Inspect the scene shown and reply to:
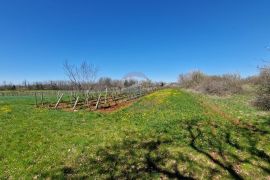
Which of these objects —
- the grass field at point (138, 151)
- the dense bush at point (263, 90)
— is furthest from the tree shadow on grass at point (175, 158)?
the dense bush at point (263, 90)

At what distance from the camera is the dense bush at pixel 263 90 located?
17562 millimetres

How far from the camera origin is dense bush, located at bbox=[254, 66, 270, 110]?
57.6 feet

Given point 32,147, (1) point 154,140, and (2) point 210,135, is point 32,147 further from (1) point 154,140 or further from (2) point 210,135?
(2) point 210,135

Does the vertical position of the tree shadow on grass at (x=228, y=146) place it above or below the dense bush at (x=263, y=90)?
below

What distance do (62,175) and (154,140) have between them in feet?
16.1

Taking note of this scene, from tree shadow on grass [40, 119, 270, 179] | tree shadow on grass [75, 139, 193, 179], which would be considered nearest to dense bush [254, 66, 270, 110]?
tree shadow on grass [40, 119, 270, 179]

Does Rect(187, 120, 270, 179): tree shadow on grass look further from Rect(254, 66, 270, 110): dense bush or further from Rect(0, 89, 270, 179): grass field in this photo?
Rect(254, 66, 270, 110): dense bush

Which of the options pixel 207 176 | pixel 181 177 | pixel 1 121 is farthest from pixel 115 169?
pixel 1 121

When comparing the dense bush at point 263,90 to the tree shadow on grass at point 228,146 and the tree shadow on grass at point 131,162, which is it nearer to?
the tree shadow on grass at point 228,146

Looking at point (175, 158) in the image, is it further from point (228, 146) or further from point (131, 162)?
point (228, 146)

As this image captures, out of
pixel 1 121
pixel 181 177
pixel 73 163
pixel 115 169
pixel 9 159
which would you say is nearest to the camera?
pixel 181 177

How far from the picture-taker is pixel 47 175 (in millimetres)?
8289

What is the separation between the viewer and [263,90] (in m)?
19.3

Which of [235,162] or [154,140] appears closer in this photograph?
[235,162]
